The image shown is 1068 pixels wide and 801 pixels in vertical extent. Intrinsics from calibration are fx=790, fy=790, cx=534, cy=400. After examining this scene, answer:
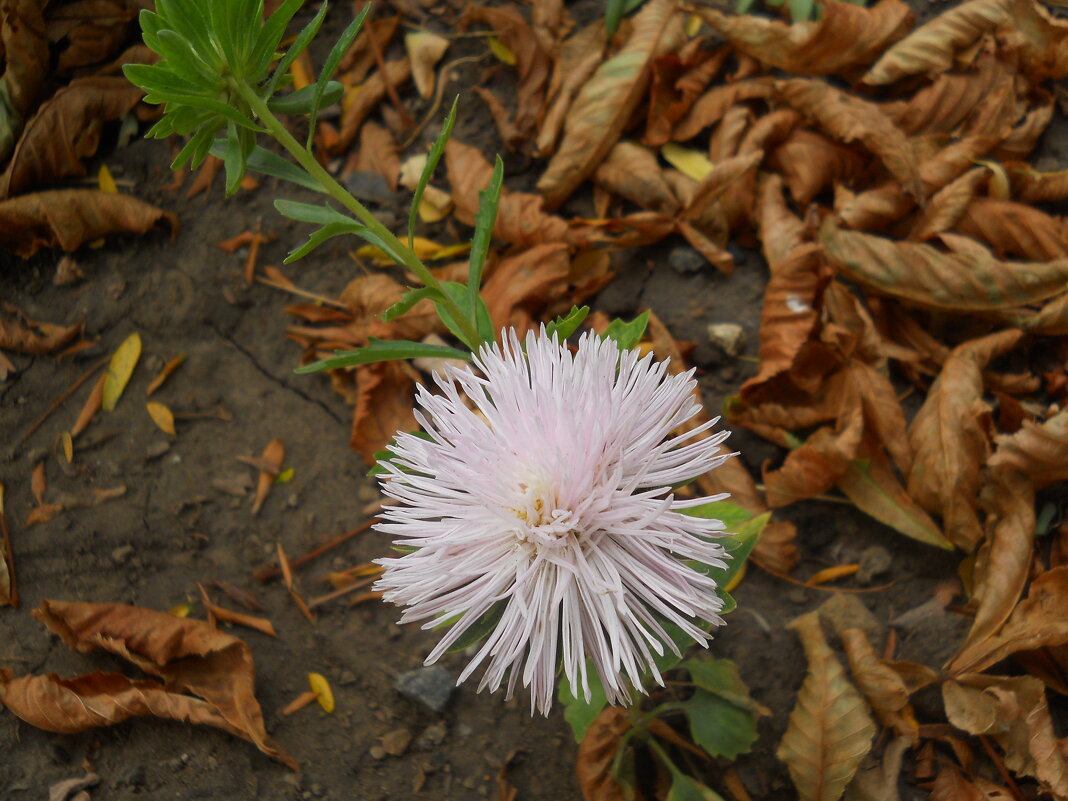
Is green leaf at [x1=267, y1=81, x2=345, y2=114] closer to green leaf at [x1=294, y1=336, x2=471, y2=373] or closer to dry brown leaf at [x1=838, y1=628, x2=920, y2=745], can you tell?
green leaf at [x1=294, y1=336, x2=471, y2=373]

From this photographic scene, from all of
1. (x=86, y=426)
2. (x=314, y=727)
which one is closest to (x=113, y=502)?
(x=86, y=426)

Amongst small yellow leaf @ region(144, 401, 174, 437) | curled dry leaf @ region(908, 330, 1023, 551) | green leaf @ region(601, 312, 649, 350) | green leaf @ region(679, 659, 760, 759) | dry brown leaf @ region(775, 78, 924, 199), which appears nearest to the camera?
green leaf @ region(601, 312, 649, 350)

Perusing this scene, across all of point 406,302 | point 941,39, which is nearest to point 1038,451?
point 941,39

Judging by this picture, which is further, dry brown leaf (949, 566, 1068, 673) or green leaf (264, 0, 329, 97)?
dry brown leaf (949, 566, 1068, 673)

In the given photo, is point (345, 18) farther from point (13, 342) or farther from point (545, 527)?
point (545, 527)

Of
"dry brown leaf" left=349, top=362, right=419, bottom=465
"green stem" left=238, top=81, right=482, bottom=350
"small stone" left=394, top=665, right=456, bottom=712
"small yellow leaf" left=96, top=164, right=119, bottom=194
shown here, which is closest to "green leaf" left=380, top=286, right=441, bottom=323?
"green stem" left=238, top=81, right=482, bottom=350

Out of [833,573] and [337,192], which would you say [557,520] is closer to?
[337,192]

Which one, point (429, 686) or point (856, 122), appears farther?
point (856, 122)
